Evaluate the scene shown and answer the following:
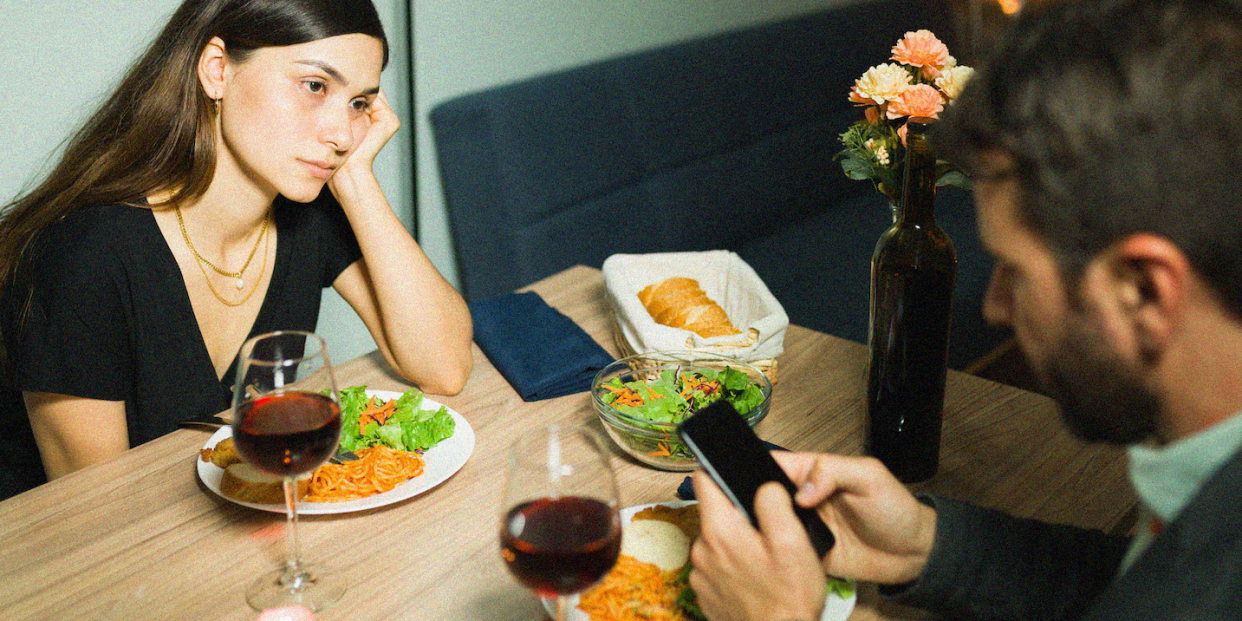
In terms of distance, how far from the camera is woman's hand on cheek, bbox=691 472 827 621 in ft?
2.61

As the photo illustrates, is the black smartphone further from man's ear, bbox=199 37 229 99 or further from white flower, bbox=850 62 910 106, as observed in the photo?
man's ear, bbox=199 37 229 99

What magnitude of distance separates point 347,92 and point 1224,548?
4.39 ft

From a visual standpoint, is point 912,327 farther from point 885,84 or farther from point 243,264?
point 243,264

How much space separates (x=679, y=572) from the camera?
927 mm

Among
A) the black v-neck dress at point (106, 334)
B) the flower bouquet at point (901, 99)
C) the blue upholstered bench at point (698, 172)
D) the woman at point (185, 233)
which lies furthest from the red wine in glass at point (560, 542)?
the blue upholstered bench at point (698, 172)

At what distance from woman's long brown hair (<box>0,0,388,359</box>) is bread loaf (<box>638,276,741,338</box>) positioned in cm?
66

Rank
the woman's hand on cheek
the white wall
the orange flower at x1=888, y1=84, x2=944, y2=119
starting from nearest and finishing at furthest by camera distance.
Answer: the woman's hand on cheek
the orange flower at x1=888, y1=84, x2=944, y2=119
the white wall

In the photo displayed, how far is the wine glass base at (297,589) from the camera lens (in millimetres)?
921

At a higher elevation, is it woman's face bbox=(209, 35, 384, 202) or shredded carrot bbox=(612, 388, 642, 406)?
woman's face bbox=(209, 35, 384, 202)

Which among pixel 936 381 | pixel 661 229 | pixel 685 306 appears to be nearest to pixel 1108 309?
pixel 936 381

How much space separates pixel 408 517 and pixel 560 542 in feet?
1.32

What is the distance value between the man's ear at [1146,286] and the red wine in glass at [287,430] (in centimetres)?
70

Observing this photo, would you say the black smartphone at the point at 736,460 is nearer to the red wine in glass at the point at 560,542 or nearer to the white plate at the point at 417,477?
the red wine in glass at the point at 560,542

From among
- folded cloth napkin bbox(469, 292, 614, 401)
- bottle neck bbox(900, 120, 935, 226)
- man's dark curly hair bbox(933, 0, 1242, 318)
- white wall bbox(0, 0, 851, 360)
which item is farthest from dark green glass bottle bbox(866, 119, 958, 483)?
white wall bbox(0, 0, 851, 360)
